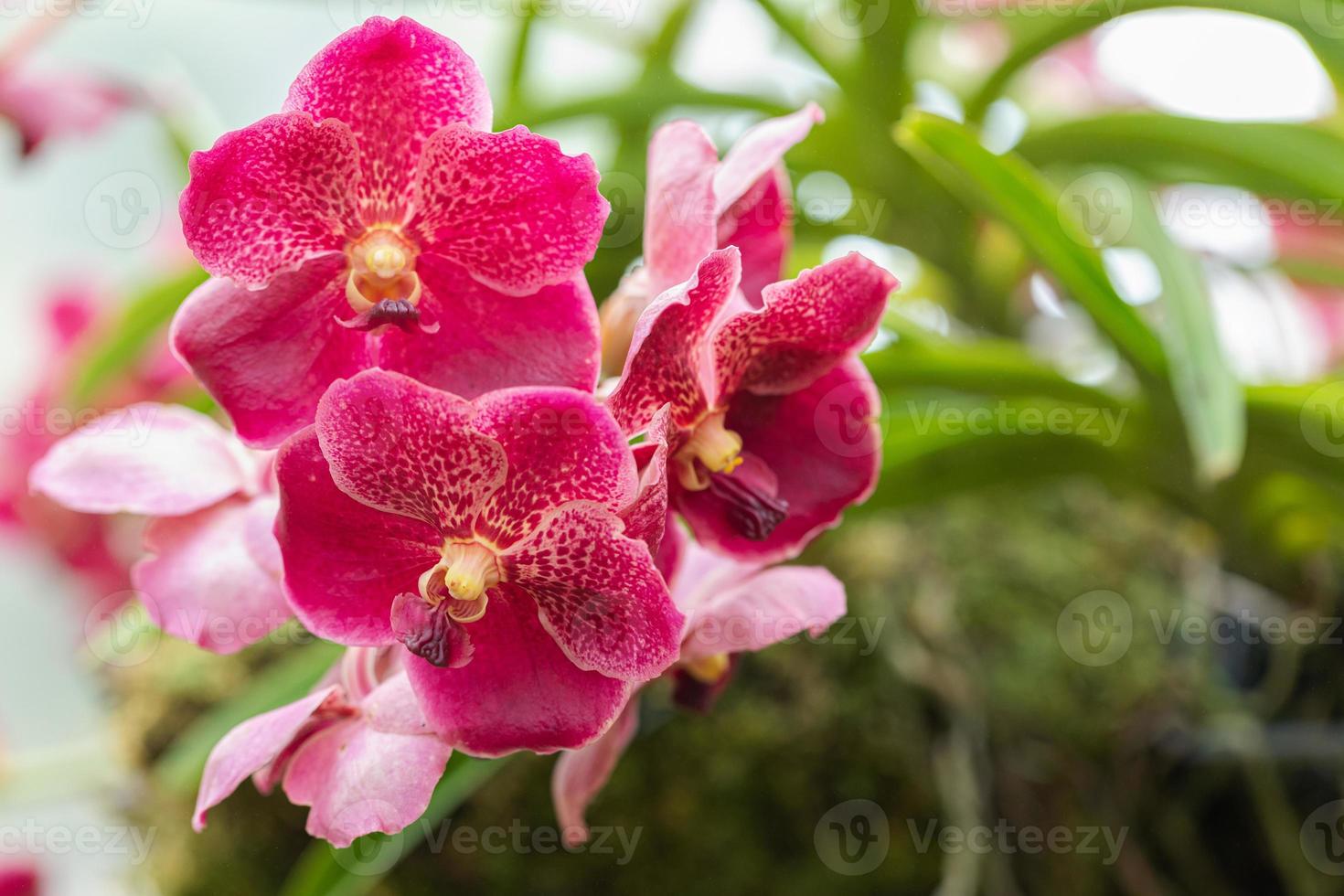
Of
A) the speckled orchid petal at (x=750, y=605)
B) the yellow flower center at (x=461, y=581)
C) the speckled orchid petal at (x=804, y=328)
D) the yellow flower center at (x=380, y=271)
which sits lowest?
the speckled orchid petal at (x=750, y=605)

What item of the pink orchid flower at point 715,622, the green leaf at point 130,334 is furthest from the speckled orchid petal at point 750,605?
the green leaf at point 130,334

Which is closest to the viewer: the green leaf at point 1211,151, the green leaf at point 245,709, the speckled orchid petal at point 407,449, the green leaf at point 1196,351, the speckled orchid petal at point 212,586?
the speckled orchid petal at point 407,449

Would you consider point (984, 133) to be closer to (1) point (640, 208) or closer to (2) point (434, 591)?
(1) point (640, 208)

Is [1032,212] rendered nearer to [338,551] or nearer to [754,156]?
[754,156]

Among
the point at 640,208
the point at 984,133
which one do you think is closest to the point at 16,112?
the point at 640,208

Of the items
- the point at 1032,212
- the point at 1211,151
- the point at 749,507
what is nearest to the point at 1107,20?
the point at 1211,151

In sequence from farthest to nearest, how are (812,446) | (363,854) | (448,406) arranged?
(363,854)
(812,446)
(448,406)

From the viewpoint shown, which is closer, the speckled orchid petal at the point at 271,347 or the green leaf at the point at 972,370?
the speckled orchid petal at the point at 271,347

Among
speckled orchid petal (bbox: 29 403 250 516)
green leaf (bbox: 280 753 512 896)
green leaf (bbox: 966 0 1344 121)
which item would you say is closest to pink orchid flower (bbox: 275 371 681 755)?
speckled orchid petal (bbox: 29 403 250 516)

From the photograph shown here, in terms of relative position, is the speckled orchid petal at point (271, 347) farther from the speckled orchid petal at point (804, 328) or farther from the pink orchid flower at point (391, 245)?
the speckled orchid petal at point (804, 328)
